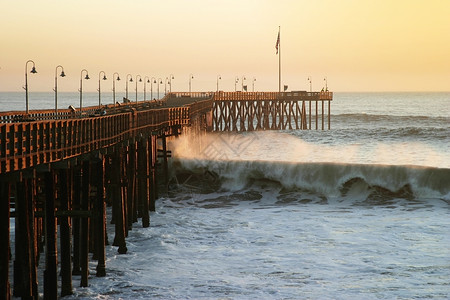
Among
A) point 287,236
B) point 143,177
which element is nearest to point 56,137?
point 143,177

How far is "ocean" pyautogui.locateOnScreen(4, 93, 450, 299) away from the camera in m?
29.8

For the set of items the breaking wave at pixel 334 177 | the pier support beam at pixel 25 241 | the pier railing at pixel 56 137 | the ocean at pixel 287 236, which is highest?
the pier railing at pixel 56 137

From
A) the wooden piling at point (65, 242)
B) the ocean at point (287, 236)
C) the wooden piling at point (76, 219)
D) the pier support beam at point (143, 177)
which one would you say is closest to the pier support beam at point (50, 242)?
the wooden piling at point (65, 242)

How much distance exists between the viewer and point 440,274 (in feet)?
104

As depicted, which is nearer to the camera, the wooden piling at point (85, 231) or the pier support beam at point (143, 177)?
the wooden piling at point (85, 231)

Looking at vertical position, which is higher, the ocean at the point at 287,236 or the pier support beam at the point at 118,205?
the pier support beam at the point at 118,205

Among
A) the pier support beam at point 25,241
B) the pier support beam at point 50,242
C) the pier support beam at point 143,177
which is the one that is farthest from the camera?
the pier support beam at point 143,177

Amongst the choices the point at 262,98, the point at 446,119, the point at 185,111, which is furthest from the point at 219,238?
the point at 446,119

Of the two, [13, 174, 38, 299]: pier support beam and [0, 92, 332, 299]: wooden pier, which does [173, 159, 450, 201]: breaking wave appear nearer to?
[0, 92, 332, 299]: wooden pier

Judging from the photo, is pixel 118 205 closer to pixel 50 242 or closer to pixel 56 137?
pixel 50 242

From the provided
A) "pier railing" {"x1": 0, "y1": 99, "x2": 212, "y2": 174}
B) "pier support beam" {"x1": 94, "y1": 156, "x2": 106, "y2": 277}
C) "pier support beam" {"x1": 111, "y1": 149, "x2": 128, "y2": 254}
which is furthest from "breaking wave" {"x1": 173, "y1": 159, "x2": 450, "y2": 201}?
"pier support beam" {"x1": 94, "y1": 156, "x2": 106, "y2": 277}

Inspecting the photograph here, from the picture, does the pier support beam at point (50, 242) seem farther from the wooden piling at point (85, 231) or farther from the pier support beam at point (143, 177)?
the pier support beam at point (143, 177)

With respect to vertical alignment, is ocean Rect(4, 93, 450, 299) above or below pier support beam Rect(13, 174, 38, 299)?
below

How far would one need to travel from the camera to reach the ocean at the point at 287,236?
97.8 ft
